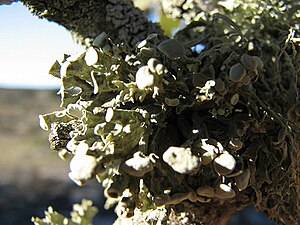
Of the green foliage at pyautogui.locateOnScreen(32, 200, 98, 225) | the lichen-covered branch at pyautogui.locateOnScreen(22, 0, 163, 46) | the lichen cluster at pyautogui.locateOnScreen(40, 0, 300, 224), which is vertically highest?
the lichen-covered branch at pyautogui.locateOnScreen(22, 0, 163, 46)

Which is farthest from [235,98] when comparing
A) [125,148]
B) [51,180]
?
[51,180]

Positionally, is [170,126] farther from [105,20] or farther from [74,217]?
[74,217]

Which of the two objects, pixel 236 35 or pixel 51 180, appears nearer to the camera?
pixel 236 35

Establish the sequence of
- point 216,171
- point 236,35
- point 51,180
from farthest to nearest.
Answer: point 51,180, point 236,35, point 216,171

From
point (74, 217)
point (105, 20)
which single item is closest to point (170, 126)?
point (105, 20)

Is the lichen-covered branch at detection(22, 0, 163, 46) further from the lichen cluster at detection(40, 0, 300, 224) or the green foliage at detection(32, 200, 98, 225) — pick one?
the green foliage at detection(32, 200, 98, 225)

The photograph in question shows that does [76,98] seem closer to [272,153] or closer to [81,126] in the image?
[81,126]

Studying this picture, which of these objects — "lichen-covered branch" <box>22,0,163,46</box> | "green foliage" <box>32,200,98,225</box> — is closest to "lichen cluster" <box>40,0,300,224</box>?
"lichen-covered branch" <box>22,0,163,46</box>
